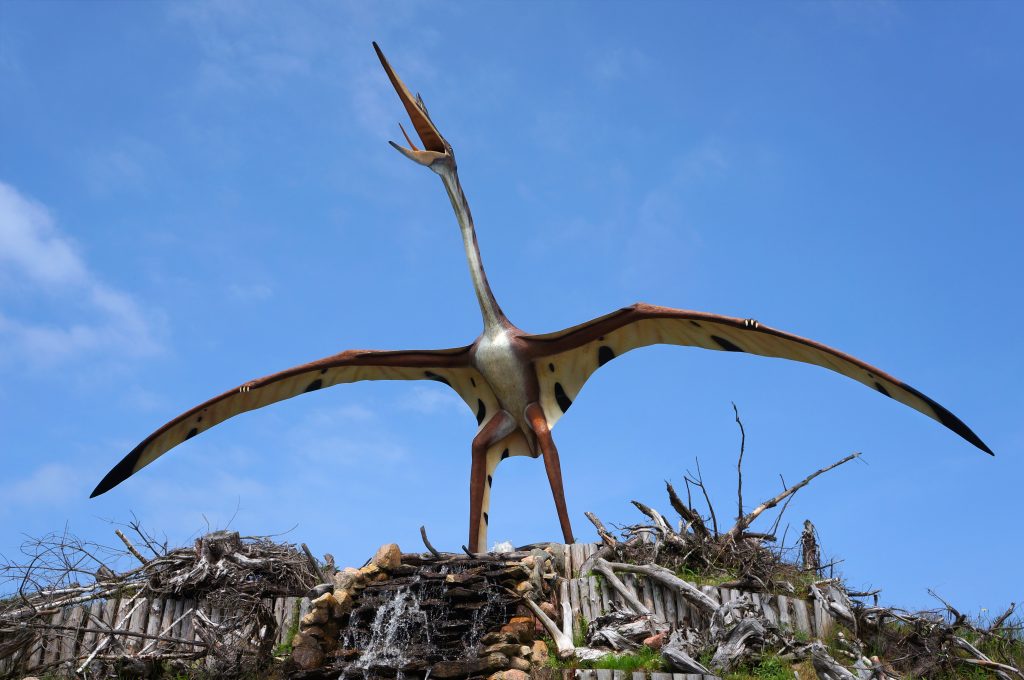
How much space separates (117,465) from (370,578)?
154 inches

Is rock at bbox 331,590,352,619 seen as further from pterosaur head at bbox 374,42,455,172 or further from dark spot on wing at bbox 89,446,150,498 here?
pterosaur head at bbox 374,42,455,172

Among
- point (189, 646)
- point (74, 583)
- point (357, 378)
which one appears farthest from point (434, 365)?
point (74, 583)

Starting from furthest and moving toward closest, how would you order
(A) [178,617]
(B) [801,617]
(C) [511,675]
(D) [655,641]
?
(A) [178,617], (B) [801,617], (D) [655,641], (C) [511,675]

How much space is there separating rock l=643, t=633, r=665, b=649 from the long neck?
365 cm

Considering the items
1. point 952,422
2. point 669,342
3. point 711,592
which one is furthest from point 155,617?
point 952,422

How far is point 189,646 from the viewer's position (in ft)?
29.6

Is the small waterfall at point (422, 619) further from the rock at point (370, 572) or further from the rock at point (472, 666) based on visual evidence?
the rock at point (472, 666)

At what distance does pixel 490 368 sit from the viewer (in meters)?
9.75

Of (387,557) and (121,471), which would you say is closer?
(387,557)

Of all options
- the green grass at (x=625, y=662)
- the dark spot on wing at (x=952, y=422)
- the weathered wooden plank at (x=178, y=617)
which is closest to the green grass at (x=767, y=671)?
the green grass at (x=625, y=662)

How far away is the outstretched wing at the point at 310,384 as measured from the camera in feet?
34.0

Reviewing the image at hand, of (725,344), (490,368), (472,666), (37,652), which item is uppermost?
(490,368)

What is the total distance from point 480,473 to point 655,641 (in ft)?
9.67

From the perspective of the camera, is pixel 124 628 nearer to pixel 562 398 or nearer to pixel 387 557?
pixel 387 557
